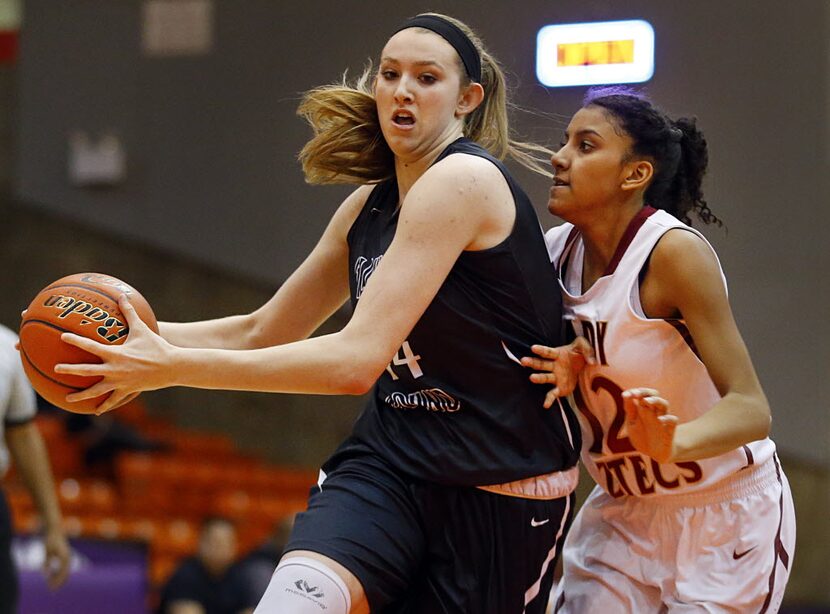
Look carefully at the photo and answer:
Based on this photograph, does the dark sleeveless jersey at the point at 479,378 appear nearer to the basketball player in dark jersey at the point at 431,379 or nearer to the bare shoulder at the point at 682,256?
the basketball player in dark jersey at the point at 431,379

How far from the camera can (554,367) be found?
111 inches

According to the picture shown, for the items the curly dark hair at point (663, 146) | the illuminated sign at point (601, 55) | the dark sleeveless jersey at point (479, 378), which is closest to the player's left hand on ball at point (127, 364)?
the dark sleeveless jersey at point (479, 378)

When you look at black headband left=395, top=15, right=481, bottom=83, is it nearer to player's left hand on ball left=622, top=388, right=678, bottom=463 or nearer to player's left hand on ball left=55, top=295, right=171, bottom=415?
player's left hand on ball left=622, top=388, right=678, bottom=463

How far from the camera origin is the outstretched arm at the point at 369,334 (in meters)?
2.44

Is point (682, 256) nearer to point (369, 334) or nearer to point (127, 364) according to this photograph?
point (369, 334)

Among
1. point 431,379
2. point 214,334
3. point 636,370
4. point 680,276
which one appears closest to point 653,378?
point 636,370

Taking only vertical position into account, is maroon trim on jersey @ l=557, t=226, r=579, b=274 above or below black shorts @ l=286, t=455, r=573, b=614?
above

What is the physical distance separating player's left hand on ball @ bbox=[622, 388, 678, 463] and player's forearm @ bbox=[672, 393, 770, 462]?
4 cm

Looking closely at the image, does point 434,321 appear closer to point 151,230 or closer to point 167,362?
point 167,362

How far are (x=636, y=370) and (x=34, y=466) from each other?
9.79 feet

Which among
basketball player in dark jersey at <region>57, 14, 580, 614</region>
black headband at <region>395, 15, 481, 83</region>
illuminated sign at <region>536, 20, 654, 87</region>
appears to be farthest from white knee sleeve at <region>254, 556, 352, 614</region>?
illuminated sign at <region>536, 20, 654, 87</region>

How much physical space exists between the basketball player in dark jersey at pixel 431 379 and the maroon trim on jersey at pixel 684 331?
275mm

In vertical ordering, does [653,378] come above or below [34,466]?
above

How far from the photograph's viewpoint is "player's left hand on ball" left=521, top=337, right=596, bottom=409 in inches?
111
